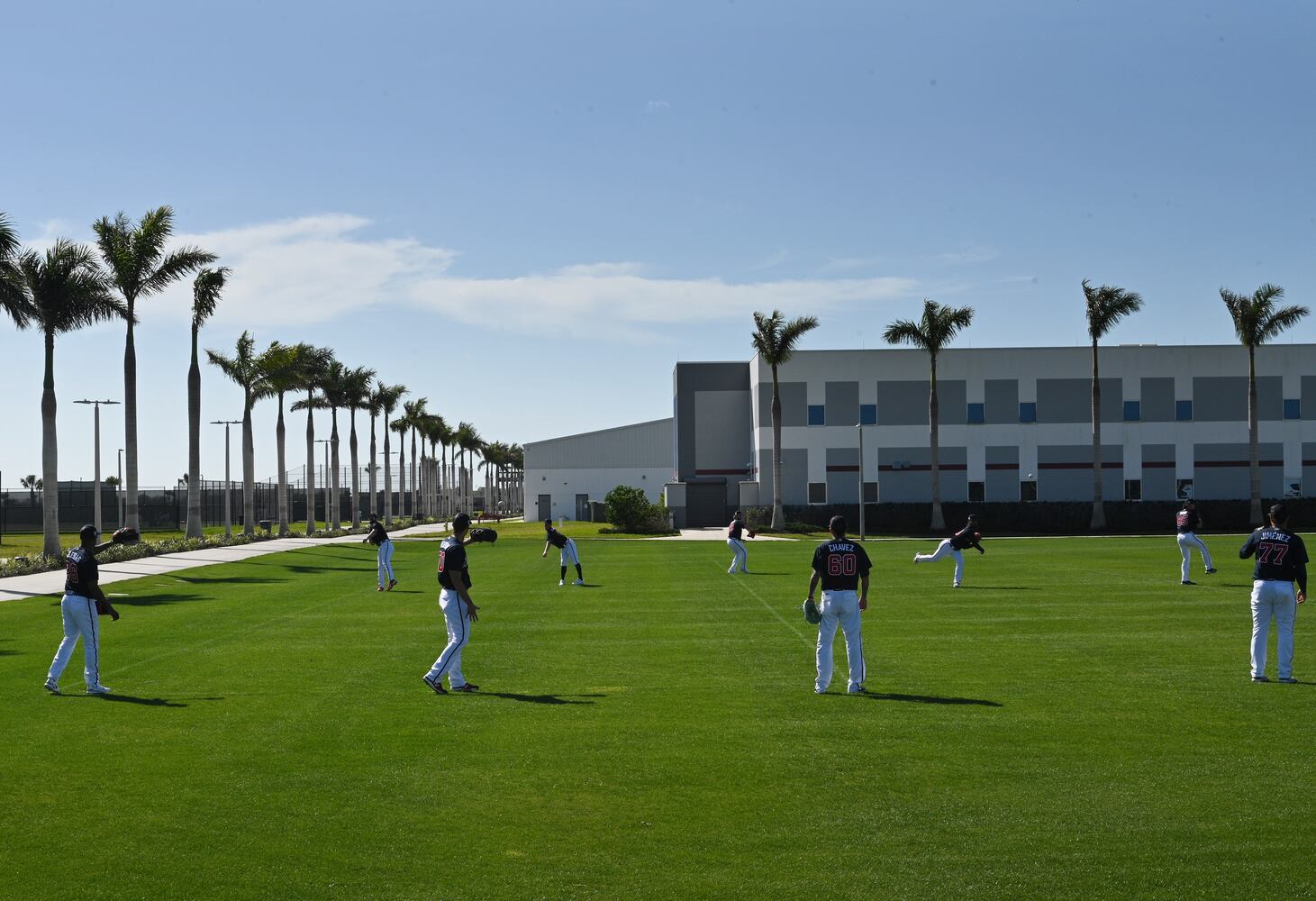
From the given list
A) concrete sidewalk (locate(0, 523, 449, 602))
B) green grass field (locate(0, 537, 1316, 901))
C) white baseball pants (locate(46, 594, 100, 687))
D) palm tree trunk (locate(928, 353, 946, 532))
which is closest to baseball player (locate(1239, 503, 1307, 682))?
green grass field (locate(0, 537, 1316, 901))

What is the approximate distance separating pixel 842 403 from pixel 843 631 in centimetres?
6534

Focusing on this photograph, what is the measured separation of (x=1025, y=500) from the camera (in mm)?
75688

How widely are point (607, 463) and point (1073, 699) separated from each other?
93.8 metres

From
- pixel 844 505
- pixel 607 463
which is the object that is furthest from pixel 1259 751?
pixel 607 463

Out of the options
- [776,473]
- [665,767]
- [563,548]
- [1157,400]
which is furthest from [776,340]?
[665,767]

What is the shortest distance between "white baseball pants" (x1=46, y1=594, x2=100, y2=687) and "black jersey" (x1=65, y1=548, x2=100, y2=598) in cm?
11

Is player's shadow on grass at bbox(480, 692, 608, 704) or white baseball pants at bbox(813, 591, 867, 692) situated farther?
player's shadow on grass at bbox(480, 692, 608, 704)

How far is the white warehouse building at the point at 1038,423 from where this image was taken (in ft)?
248

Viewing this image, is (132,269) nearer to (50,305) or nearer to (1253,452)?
(50,305)

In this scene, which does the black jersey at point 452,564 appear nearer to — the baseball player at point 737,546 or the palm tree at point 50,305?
the baseball player at point 737,546

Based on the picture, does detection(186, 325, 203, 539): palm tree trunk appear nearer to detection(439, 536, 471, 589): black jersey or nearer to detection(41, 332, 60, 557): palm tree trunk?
detection(41, 332, 60, 557): palm tree trunk

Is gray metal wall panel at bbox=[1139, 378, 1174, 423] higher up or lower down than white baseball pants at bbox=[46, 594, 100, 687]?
higher up

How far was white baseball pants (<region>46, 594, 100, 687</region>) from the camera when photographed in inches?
537

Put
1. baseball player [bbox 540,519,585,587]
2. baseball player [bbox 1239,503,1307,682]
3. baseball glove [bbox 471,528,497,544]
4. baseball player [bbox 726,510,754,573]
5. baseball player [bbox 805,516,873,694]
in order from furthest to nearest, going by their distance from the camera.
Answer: baseball player [bbox 726,510,754,573], baseball player [bbox 540,519,585,587], baseball glove [bbox 471,528,497,544], baseball player [bbox 1239,503,1307,682], baseball player [bbox 805,516,873,694]
